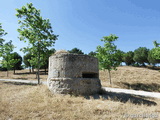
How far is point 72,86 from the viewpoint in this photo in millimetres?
7285

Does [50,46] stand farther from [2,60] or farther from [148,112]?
[2,60]

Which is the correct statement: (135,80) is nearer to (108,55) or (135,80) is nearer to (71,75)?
(108,55)

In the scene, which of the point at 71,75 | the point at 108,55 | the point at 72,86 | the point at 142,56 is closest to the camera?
the point at 72,86

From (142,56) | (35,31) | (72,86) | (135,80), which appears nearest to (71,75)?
(72,86)

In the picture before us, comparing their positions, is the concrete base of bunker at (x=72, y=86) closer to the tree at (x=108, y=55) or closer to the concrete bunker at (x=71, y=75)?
the concrete bunker at (x=71, y=75)

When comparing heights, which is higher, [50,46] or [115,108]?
[50,46]

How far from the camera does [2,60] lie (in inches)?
989

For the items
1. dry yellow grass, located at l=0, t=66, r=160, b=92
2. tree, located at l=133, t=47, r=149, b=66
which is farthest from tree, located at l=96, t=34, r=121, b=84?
tree, located at l=133, t=47, r=149, b=66

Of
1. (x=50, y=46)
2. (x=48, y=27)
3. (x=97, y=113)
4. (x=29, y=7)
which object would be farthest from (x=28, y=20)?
(x=97, y=113)

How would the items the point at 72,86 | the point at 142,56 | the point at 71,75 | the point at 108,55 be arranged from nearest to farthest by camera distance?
1. the point at 72,86
2. the point at 71,75
3. the point at 108,55
4. the point at 142,56

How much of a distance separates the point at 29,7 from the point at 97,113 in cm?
1420

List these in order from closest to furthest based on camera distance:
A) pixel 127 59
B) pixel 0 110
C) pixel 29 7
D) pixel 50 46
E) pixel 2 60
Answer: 1. pixel 0 110
2. pixel 29 7
3. pixel 50 46
4. pixel 2 60
5. pixel 127 59

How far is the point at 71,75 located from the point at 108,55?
10932 millimetres

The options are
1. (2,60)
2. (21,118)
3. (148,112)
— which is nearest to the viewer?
(21,118)
